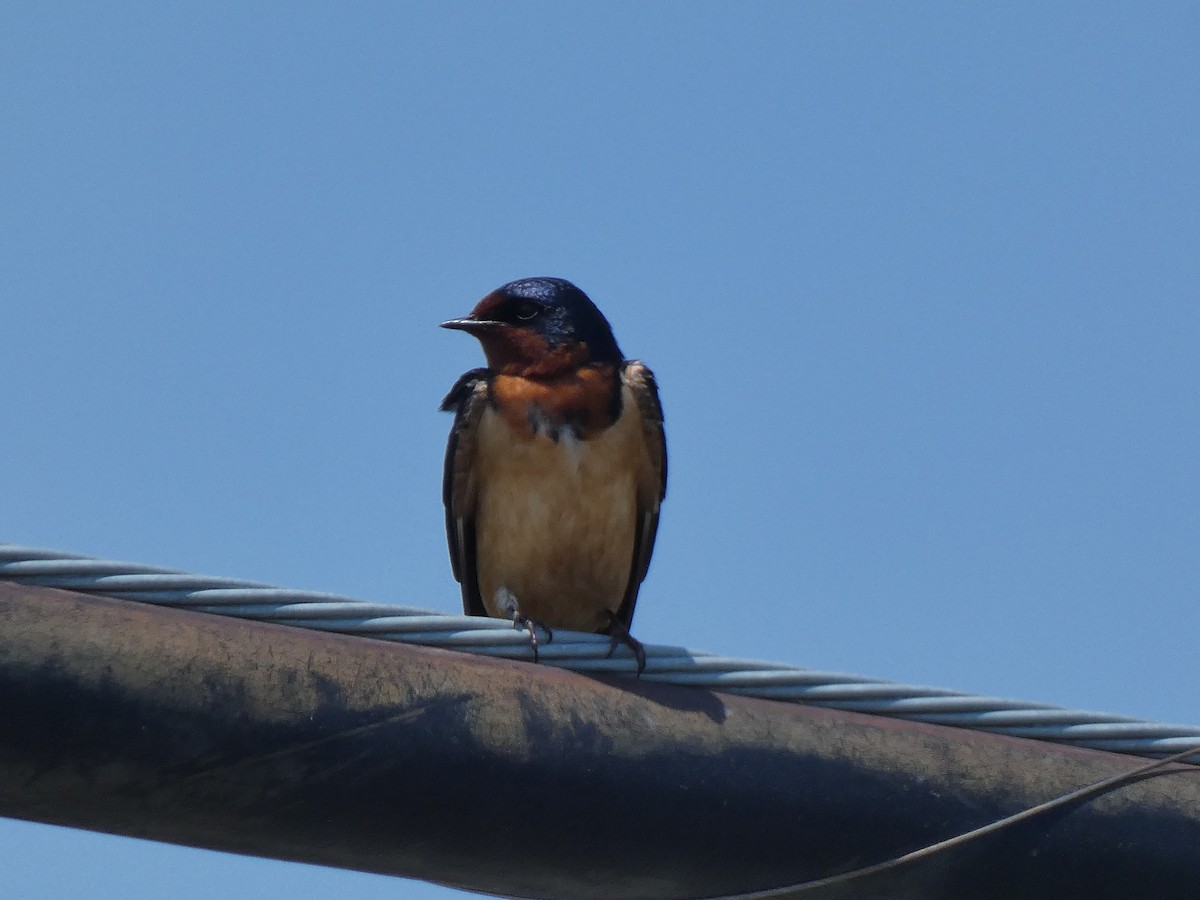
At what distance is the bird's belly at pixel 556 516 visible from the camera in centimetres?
534

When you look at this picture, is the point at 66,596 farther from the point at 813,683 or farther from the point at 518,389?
A: the point at 518,389

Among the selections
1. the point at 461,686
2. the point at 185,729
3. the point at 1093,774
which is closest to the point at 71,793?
the point at 185,729

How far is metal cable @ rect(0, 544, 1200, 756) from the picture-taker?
8.86 ft

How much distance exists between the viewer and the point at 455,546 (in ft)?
18.7

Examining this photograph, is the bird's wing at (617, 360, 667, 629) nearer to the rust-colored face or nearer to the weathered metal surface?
the rust-colored face

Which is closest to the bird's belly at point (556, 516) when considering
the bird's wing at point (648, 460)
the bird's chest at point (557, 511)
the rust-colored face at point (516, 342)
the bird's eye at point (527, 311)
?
the bird's chest at point (557, 511)

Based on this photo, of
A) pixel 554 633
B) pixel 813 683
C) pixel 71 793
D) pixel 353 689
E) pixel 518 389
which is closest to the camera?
pixel 71 793

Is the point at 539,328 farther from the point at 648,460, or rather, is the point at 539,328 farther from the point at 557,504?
the point at 557,504

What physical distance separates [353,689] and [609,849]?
18.7 inches

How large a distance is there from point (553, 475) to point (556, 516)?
0.13 metres

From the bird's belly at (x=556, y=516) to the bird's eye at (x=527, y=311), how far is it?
56cm

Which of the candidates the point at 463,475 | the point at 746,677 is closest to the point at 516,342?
the point at 463,475

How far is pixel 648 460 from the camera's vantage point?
5613mm

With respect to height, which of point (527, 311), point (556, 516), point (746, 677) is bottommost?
point (746, 677)
